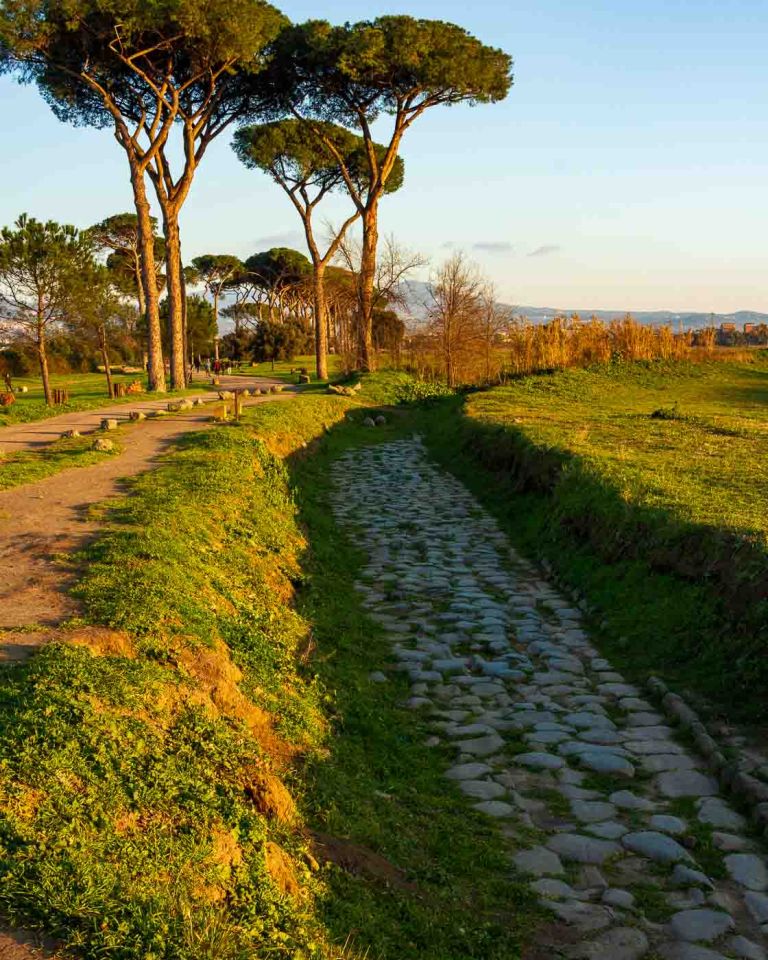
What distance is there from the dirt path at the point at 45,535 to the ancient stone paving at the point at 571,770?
2941 millimetres

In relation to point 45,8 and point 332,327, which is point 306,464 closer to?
point 45,8

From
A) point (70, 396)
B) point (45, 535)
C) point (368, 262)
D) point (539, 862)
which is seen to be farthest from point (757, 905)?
point (70, 396)

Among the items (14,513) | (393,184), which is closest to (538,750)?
(14,513)

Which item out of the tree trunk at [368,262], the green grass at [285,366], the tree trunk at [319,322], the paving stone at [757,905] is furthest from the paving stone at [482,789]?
the green grass at [285,366]

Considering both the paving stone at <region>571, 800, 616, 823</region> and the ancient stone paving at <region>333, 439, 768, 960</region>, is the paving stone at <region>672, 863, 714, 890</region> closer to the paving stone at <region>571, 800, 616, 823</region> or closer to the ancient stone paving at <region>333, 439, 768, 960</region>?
the ancient stone paving at <region>333, 439, 768, 960</region>

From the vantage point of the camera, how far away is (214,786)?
14.0 feet

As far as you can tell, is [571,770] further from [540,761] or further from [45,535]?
[45,535]

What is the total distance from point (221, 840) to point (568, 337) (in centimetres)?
2891

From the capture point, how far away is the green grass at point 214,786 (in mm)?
3195

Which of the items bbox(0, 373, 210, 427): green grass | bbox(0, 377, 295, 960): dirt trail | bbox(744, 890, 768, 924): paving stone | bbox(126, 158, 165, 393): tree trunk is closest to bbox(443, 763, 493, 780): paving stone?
bbox(744, 890, 768, 924): paving stone

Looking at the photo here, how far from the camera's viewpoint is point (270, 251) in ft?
249

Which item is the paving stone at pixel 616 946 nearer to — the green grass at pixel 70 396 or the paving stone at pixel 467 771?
the paving stone at pixel 467 771

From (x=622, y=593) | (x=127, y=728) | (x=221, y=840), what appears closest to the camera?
(x=221, y=840)

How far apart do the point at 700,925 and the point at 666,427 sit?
1420 centimetres
